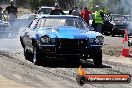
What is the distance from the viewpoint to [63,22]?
12375 mm

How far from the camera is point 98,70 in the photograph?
33.5ft

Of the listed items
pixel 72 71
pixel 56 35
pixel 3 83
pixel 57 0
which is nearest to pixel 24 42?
pixel 56 35

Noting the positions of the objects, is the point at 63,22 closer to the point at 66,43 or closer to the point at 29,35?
the point at 29,35

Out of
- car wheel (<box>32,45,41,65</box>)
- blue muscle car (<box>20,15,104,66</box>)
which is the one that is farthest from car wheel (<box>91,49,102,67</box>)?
car wheel (<box>32,45,41,65</box>)

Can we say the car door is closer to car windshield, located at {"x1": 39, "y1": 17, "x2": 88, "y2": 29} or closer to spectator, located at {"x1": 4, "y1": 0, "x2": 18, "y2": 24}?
car windshield, located at {"x1": 39, "y1": 17, "x2": 88, "y2": 29}

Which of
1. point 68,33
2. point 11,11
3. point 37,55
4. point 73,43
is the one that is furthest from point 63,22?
point 11,11

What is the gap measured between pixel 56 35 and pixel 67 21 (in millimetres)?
1489

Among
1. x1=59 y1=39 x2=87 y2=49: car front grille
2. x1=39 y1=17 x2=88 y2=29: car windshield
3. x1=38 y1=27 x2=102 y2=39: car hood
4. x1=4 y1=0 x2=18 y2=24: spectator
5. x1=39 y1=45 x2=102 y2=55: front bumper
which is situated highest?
x1=39 y1=17 x2=88 y2=29: car windshield

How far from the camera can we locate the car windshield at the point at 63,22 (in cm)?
1225

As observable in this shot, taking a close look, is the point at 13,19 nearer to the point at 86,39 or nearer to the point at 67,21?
the point at 67,21

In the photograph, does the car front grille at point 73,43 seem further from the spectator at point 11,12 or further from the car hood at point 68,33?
the spectator at point 11,12

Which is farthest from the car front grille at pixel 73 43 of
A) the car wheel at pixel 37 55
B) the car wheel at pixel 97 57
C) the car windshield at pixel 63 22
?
the car windshield at pixel 63 22

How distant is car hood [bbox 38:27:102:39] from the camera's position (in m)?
11.0

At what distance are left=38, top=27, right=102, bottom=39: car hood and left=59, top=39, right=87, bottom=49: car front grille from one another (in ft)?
0.32
